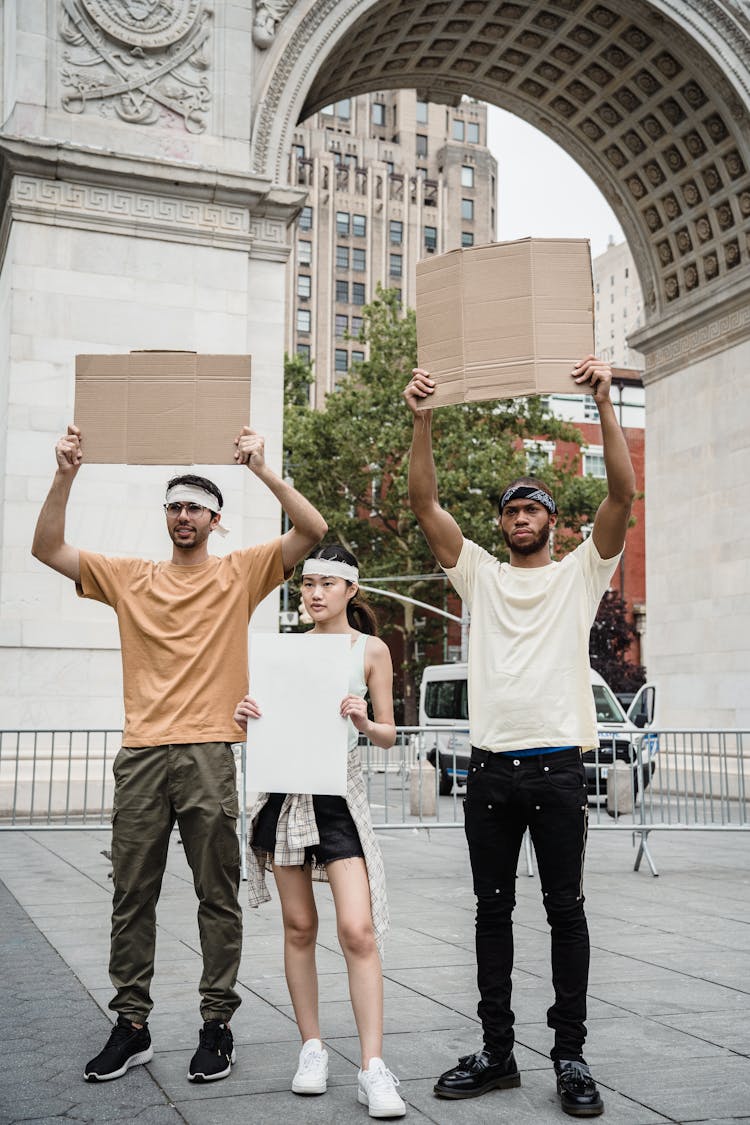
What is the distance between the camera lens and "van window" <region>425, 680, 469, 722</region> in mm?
20930

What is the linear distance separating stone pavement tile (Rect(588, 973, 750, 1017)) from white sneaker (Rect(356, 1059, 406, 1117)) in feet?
5.93

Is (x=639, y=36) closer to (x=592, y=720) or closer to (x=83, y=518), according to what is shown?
(x=83, y=518)

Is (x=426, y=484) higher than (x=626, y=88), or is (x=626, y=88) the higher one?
(x=626, y=88)

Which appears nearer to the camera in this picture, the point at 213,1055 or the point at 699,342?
the point at 213,1055

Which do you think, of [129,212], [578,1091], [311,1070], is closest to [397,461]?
[129,212]

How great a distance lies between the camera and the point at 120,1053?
14.3ft

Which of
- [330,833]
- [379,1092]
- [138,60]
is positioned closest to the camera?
[379,1092]

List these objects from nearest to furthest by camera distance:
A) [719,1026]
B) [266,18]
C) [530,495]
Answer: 1. [530,495]
2. [719,1026]
3. [266,18]

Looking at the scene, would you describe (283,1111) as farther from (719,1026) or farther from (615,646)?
(615,646)

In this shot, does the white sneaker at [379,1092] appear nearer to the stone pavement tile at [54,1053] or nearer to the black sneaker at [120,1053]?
the stone pavement tile at [54,1053]

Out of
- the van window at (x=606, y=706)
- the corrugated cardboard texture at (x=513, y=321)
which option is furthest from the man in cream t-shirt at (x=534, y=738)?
the van window at (x=606, y=706)

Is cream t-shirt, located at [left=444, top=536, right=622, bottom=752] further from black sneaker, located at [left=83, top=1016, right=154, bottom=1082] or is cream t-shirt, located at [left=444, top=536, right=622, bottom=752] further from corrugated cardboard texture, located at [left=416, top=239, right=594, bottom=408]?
black sneaker, located at [left=83, top=1016, right=154, bottom=1082]

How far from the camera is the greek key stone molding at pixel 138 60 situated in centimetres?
1415

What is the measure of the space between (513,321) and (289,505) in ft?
3.61
